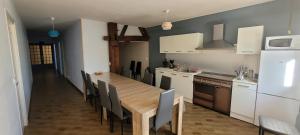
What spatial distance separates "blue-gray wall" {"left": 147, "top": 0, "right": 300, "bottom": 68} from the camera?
2627mm

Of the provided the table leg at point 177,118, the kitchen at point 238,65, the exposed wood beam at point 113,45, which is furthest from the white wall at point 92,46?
the table leg at point 177,118

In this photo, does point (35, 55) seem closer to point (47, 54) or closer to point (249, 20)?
point (47, 54)

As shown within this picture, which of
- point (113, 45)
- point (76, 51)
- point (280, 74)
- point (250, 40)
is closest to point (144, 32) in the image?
point (113, 45)

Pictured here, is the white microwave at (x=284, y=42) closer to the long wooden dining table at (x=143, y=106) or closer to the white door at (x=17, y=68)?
the long wooden dining table at (x=143, y=106)

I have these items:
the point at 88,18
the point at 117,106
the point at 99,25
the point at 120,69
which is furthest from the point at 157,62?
the point at 117,106

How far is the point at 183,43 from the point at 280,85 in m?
2.29

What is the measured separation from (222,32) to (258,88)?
1489mm

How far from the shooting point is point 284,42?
7.98ft

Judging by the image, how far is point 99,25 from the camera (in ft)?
14.4

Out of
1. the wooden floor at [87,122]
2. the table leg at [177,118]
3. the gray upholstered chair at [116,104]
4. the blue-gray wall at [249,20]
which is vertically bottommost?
the wooden floor at [87,122]

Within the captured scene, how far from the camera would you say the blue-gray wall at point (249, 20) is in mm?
2627

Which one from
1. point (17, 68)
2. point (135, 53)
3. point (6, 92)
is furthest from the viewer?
point (135, 53)

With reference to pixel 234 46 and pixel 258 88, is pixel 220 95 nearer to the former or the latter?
pixel 258 88

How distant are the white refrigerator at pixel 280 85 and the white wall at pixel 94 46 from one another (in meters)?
4.01
